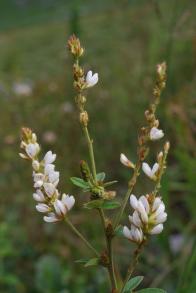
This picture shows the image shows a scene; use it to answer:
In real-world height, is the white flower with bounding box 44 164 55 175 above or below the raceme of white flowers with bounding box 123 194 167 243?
above

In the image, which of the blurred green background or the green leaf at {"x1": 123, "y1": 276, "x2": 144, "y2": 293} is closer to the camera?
the green leaf at {"x1": 123, "y1": 276, "x2": 144, "y2": 293}

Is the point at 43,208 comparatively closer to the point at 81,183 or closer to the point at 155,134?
the point at 81,183

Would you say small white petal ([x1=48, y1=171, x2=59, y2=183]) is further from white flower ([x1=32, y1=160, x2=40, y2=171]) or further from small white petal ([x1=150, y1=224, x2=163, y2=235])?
small white petal ([x1=150, y1=224, x2=163, y2=235])

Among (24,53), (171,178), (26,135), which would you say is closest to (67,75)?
(171,178)

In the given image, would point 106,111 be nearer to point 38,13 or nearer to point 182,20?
point 182,20

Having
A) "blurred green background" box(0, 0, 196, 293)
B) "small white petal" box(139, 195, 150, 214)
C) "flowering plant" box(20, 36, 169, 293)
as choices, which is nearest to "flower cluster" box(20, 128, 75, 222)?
"flowering plant" box(20, 36, 169, 293)

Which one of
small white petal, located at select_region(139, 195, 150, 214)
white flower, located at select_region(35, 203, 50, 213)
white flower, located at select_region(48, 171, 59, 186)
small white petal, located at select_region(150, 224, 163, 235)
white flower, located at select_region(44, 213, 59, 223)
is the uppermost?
white flower, located at select_region(48, 171, 59, 186)

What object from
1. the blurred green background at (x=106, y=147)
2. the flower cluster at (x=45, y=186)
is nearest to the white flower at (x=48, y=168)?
the flower cluster at (x=45, y=186)
